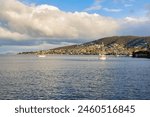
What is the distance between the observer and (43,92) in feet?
237

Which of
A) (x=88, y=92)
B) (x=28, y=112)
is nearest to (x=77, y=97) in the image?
(x=88, y=92)

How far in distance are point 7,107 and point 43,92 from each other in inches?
1045

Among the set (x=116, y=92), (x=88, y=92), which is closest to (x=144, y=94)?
(x=116, y=92)

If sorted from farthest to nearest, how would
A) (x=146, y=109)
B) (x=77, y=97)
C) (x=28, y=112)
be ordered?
(x=77, y=97) → (x=146, y=109) → (x=28, y=112)

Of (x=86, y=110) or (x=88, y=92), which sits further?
(x=88, y=92)

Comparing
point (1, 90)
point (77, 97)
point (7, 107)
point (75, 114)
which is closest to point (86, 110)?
point (75, 114)

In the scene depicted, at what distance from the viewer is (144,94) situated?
67812 millimetres

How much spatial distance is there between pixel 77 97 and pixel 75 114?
24203 millimetres

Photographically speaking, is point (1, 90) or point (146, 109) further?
point (1, 90)

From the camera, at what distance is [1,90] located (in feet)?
248

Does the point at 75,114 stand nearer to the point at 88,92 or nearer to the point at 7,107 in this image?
the point at 7,107

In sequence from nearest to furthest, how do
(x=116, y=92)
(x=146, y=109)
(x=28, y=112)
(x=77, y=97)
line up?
(x=28, y=112)
(x=146, y=109)
(x=77, y=97)
(x=116, y=92)

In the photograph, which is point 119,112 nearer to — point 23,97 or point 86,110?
point 86,110

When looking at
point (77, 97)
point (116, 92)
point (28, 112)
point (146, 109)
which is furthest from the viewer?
point (116, 92)
